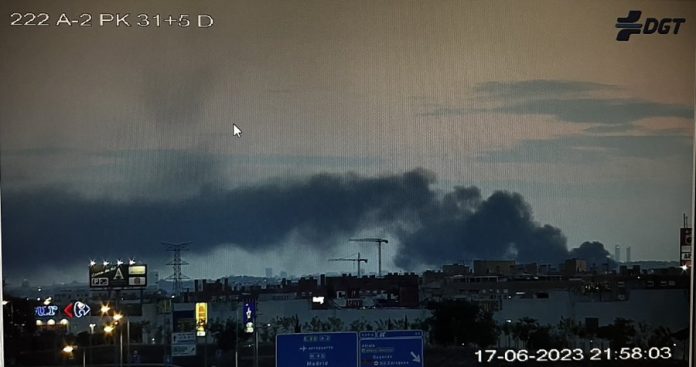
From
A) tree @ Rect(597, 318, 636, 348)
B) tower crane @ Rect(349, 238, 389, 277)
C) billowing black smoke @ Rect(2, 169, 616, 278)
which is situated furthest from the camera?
tree @ Rect(597, 318, 636, 348)

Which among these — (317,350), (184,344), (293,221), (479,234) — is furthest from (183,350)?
(479,234)

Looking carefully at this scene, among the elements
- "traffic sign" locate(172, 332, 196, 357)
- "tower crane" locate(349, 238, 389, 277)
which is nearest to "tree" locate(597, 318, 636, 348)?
"tower crane" locate(349, 238, 389, 277)

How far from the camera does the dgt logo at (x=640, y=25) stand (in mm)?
4070

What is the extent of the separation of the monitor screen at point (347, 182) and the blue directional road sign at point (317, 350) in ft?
0.04

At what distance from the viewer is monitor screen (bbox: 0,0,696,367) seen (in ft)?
12.7

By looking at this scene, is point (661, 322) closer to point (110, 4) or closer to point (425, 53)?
point (425, 53)

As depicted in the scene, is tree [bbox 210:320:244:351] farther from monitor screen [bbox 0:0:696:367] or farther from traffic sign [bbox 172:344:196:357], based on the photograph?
traffic sign [bbox 172:344:196:357]

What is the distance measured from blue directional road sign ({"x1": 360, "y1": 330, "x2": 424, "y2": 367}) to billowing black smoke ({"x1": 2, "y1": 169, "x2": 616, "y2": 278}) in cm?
32

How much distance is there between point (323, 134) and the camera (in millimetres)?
3965

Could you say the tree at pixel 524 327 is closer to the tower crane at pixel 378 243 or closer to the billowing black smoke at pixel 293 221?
the billowing black smoke at pixel 293 221

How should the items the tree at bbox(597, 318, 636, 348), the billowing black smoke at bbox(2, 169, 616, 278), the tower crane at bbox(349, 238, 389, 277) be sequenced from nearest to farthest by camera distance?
the billowing black smoke at bbox(2, 169, 616, 278) → the tower crane at bbox(349, 238, 389, 277) → the tree at bbox(597, 318, 636, 348)

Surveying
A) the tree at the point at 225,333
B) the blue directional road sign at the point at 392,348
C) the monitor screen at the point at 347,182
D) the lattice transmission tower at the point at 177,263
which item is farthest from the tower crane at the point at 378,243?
the lattice transmission tower at the point at 177,263

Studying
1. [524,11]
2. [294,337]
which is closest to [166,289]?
[294,337]

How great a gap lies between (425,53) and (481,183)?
64 centimetres
